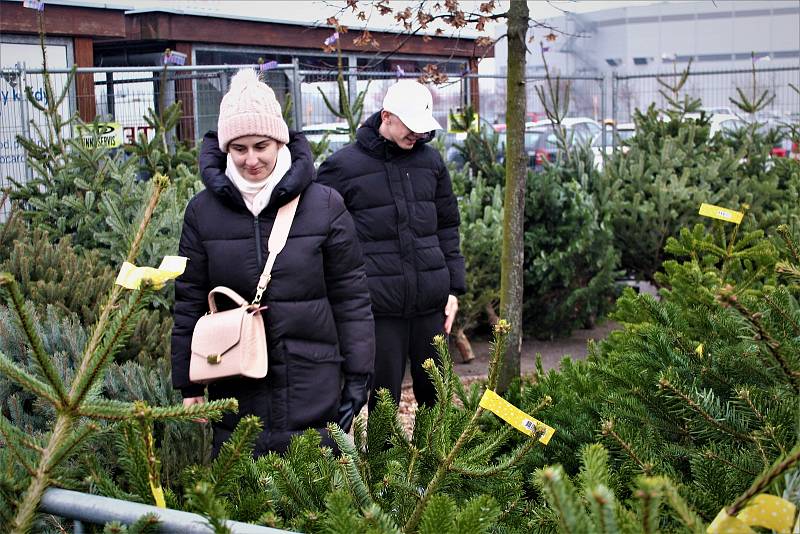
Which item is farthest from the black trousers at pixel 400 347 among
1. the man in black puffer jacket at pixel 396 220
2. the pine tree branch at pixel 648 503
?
the pine tree branch at pixel 648 503

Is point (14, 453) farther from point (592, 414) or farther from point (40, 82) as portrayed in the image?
point (40, 82)

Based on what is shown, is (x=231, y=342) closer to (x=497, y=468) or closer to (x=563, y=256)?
(x=497, y=468)

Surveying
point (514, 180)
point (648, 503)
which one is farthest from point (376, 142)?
point (648, 503)

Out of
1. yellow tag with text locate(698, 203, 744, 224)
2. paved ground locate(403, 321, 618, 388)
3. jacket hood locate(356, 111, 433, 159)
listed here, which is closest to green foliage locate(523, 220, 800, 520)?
yellow tag with text locate(698, 203, 744, 224)

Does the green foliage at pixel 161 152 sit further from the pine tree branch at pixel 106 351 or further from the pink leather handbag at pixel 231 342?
the pine tree branch at pixel 106 351

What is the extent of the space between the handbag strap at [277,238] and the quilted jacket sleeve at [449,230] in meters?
1.56

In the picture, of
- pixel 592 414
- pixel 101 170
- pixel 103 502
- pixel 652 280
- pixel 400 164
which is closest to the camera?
pixel 103 502

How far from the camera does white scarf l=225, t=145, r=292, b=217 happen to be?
3.38 metres

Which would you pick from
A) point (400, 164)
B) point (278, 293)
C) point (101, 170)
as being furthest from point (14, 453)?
point (101, 170)

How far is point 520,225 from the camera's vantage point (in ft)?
17.2

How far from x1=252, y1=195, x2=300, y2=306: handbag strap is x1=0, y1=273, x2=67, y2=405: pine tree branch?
172cm

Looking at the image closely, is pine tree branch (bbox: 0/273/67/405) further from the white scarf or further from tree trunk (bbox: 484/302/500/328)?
tree trunk (bbox: 484/302/500/328)

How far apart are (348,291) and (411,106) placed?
129cm

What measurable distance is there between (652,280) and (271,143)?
19.6 feet
